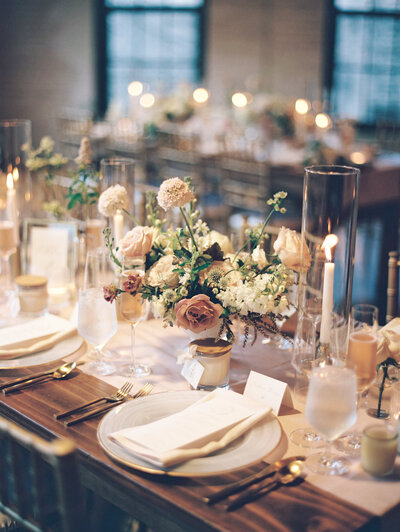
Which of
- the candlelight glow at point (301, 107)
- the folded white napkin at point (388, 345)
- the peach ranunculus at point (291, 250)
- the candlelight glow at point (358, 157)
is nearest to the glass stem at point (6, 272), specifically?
the peach ranunculus at point (291, 250)

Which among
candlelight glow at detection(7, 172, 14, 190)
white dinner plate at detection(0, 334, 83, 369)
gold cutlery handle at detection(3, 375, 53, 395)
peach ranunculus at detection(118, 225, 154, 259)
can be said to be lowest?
gold cutlery handle at detection(3, 375, 53, 395)

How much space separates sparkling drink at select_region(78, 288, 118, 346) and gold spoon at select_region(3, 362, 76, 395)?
3.5 inches

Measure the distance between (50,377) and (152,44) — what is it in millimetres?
7048

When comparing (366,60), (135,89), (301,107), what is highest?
(366,60)

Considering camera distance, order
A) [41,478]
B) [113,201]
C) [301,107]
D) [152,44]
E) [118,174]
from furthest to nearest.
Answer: [152,44] < [301,107] < [118,174] < [113,201] < [41,478]

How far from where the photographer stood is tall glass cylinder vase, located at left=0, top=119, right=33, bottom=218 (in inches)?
102

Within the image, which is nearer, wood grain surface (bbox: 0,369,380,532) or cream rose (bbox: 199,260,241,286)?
wood grain surface (bbox: 0,369,380,532)

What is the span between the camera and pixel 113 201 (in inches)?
80.1

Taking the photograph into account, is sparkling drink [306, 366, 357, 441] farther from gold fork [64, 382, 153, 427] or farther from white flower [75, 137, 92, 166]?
white flower [75, 137, 92, 166]

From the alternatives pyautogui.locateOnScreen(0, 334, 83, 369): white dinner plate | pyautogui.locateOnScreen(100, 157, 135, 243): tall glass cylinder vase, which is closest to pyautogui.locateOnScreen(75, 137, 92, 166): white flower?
pyautogui.locateOnScreen(100, 157, 135, 243): tall glass cylinder vase

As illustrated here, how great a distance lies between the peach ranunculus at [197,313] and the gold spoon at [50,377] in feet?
1.11

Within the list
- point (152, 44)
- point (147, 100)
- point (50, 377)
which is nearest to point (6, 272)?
point (50, 377)

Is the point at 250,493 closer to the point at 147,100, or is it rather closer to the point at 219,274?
the point at 219,274

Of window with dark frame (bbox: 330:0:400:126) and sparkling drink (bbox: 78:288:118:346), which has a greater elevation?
window with dark frame (bbox: 330:0:400:126)
